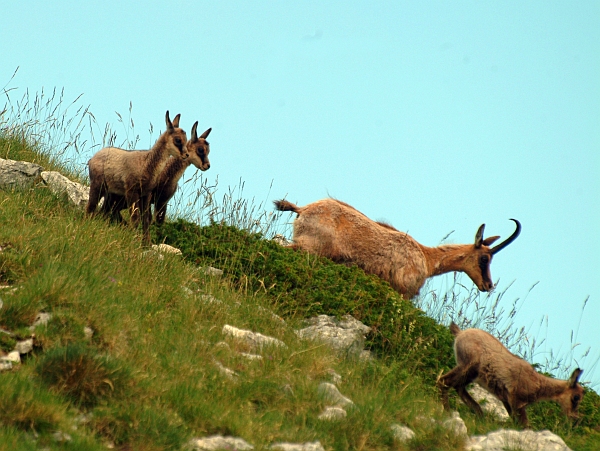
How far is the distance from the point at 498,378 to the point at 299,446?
10.6 feet

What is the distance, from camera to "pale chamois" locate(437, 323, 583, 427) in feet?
27.5

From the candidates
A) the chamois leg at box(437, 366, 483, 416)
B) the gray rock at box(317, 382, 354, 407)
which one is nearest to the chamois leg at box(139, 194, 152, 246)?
the gray rock at box(317, 382, 354, 407)

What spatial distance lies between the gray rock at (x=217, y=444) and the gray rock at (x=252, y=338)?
6.17 ft

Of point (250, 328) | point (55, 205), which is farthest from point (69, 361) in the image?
point (55, 205)

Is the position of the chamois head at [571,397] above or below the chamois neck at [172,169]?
below

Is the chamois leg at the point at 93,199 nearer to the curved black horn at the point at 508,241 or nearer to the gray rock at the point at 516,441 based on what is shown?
the gray rock at the point at 516,441

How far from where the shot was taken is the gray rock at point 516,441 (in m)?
6.79

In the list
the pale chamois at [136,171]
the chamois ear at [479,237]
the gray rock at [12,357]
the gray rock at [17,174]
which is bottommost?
the gray rock at [12,357]

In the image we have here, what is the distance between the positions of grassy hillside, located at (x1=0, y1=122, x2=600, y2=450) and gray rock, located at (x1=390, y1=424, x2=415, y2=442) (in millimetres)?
82

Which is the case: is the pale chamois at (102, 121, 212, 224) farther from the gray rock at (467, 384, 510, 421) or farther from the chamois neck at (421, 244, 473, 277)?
the gray rock at (467, 384, 510, 421)

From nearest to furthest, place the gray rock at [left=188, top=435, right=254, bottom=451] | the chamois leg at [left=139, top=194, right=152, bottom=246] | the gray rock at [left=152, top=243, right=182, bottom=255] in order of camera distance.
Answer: the gray rock at [left=188, top=435, right=254, bottom=451] → the gray rock at [left=152, top=243, right=182, bottom=255] → the chamois leg at [left=139, top=194, right=152, bottom=246]

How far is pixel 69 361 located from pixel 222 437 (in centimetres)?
129

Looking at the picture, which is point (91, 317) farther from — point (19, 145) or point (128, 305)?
point (19, 145)

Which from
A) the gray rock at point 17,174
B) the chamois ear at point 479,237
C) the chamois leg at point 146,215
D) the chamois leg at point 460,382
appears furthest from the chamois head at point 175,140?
the chamois ear at point 479,237
